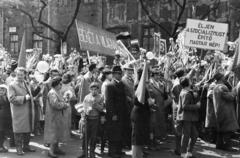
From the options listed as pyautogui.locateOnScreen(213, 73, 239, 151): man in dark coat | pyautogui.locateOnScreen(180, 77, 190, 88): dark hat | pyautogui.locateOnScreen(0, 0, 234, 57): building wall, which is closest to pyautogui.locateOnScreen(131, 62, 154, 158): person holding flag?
pyautogui.locateOnScreen(180, 77, 190, 88): dark hat

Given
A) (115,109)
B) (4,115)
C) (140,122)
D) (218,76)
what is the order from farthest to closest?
1. (218,76)
2. (4,115)
3. (115,109)
4. (140,122)

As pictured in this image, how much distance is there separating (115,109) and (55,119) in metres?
1.31

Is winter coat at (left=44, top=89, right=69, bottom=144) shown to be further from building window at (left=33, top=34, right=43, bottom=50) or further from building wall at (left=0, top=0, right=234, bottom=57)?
building window at (left=33, top=34, right=43, bottom=50)

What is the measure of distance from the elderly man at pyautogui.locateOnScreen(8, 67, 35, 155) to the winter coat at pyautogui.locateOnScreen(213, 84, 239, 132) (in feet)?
14.1

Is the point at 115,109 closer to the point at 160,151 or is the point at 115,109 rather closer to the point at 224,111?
the point at 160,151

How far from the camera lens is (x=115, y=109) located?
8688 mm

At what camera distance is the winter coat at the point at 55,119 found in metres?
8.56

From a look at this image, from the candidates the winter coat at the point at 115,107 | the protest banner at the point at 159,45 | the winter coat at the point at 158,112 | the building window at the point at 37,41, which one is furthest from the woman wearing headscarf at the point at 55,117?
the building window at the point at 37,41

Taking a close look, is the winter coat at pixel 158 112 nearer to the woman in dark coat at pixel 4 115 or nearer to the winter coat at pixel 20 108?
the winter coat at pixel 20 108

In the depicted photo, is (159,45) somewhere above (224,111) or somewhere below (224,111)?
above

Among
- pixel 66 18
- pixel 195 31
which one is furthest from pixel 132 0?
A: pixel 195 31

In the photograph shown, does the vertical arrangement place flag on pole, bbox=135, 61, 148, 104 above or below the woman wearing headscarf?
above

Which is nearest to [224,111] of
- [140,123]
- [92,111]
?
[140,123]

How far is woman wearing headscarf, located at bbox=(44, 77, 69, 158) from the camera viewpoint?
28.1 ft
